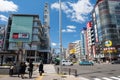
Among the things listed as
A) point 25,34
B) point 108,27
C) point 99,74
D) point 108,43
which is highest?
point 108,27

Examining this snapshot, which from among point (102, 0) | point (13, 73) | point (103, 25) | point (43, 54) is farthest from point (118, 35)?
point (13, 73)

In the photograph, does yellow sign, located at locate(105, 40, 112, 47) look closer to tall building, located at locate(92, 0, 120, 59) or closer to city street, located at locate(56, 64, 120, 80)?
tall building, located at locate(92, 0, 120, 59)

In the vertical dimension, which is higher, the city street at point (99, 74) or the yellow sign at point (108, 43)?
the yellow sign at point (108, 43)

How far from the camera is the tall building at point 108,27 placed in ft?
292

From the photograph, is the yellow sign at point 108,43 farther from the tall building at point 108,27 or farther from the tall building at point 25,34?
the tall building at point 25,34

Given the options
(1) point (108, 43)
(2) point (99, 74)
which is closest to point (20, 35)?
(1) point (108, 43)

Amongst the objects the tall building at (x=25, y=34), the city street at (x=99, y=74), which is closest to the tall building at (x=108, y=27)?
the tall building at (x=25, y=34)

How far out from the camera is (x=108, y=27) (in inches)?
3526

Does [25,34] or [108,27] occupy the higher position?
[108,27]

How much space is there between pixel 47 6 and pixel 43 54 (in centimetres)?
3097

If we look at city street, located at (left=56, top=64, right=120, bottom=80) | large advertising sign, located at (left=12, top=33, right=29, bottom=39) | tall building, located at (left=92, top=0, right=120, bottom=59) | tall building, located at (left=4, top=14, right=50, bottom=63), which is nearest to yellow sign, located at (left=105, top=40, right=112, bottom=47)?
tall building, located at (left=92, top=0, right=120, bottom=59)

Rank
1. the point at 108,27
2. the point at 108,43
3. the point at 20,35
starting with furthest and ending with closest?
the point at 108,27, the point at 108,43, the point at 20,35

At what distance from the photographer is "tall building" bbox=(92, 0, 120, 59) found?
88.9 meters

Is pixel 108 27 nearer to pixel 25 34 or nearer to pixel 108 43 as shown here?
pixel 108 43
